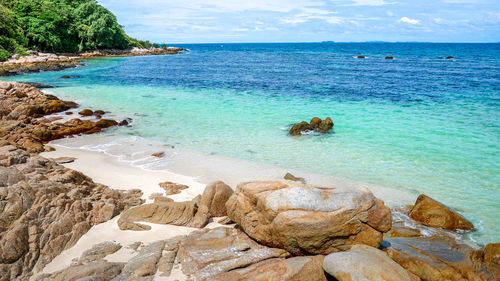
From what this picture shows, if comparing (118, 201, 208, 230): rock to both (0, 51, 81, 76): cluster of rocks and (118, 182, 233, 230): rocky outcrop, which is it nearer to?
(118, 182, 233, 230): rocky outcrop

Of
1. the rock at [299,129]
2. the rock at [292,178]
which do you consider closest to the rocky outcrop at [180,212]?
the rock at [292,178]

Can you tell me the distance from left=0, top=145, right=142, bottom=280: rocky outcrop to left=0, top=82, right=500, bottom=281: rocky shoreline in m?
0.02

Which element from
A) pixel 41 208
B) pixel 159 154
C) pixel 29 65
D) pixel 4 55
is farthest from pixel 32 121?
pixel 4 55

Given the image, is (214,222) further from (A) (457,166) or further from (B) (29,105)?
(B) (29,105)

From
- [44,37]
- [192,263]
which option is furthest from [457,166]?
[44,37]

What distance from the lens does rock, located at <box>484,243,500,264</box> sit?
6754 millimetres

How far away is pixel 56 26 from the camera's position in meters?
66.9

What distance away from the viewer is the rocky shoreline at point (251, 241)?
232 inches

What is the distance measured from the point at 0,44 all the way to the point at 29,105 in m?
44.6

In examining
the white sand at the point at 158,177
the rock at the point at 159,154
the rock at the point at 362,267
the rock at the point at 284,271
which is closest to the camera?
the rock at the point at 362,267

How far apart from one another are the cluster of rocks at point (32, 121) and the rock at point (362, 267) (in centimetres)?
1355

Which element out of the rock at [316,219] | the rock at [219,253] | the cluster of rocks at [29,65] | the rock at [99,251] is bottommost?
the rock at [99,251]

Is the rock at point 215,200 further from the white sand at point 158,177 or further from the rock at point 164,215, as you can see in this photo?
the white sand at point 158,177

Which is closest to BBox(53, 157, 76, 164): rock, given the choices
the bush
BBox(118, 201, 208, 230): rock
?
BBox(118, 201, 208, 230): rock
